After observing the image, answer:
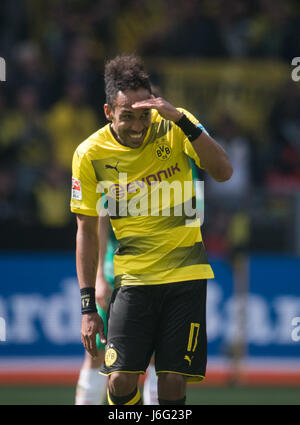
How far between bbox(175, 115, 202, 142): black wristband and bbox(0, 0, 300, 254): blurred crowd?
5237 millimetres

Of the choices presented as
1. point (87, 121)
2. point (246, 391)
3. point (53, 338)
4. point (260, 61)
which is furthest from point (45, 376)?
point (260, 61)

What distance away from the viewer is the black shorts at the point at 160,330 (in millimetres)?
4824

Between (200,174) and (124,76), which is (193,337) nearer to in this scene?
(124,76)

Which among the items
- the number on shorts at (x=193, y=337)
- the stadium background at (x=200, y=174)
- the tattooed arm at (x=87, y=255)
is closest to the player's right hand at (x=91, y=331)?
the tattooed arm at (x=87, y=255)

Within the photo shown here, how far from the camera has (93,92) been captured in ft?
39.1

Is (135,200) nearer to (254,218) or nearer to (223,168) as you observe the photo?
(223,168)

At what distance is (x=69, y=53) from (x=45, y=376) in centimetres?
527

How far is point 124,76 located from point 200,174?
202 inches

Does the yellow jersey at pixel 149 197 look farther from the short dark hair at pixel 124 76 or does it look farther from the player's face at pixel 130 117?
the short dark hair at pixel 124 76

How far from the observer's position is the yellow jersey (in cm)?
491

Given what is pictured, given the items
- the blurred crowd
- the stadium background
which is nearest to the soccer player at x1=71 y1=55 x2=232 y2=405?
the stadium background

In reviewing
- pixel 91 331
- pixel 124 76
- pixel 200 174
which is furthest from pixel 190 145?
pixel 200 174

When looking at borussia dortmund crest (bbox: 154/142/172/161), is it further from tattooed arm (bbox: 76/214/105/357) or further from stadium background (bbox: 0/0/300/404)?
stadium background (bbox: 0/0/300/404)

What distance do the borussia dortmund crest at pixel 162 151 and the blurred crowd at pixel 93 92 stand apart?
4932 mm
